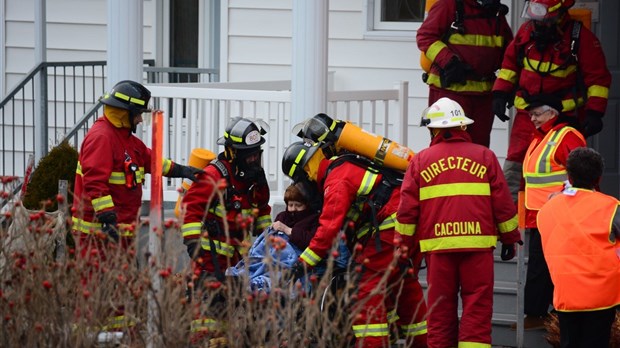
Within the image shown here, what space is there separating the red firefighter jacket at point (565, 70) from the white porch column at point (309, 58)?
1.43 meters

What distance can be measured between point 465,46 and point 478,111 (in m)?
0.52

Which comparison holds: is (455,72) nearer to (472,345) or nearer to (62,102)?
(472,345)

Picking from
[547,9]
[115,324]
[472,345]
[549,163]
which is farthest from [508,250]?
[115,324]

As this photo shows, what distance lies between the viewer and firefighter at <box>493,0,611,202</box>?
9031 mm

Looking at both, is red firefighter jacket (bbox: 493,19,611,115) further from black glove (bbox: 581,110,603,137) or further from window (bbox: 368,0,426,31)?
window (bbox: 368,0,426,31)

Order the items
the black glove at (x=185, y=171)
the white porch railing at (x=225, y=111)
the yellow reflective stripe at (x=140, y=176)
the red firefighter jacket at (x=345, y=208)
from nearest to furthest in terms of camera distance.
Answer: the red firefighter jacket at (x=345, y=208), the black glove at (x=185, y=171), the yellow reflective stripe at (x=140, y=176), the white porch railing at (x=225, y=111)

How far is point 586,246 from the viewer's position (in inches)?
285

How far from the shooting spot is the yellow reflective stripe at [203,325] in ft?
18.5

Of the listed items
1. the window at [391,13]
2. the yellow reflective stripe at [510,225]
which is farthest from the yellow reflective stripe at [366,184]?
the window at [391,13]

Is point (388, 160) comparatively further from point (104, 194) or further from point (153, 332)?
point (153, 332)

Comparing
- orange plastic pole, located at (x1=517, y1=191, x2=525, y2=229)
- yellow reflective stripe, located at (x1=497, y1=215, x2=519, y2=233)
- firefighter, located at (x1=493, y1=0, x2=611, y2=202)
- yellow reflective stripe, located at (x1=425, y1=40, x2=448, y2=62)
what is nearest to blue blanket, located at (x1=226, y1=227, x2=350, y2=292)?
yellow reflective stripe, located at (x1=497, y1=215, x2=519, y2=233)

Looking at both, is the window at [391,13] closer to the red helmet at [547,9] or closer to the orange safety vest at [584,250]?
the red helmet at [547,9]

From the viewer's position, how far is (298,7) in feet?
31.3

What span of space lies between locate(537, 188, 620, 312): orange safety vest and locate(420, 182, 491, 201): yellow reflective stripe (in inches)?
Answer: 15.6
